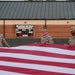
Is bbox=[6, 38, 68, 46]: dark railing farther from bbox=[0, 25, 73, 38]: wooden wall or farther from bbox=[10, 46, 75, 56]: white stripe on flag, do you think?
bbox=[10, 46, 75, 56]: white stripe on flag

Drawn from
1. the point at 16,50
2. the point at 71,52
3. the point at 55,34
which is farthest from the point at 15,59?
the point at 55,34

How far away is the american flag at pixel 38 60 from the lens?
466 cm

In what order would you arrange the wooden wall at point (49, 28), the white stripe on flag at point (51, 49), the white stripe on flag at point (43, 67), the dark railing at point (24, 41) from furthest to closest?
the wooden wall at point (49, 28)
the dark railing at point (24, 41)
the white stripe on flag at point (51, 49)
the white stripe on flag at point (43, 67)

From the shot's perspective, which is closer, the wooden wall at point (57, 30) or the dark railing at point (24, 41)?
the dark railing at point (24, 41)

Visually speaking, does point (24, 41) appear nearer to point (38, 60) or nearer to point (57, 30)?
point (57, 30)

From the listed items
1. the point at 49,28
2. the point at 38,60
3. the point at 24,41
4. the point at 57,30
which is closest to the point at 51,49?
the point at 38,60

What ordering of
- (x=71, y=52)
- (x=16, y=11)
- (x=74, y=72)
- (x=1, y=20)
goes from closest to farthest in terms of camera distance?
(x=74, y=72) → (x=71, y=52) → (x=1, y=20) → (x=16, y=11)

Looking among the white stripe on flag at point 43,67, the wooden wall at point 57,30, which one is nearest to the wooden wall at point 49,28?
the wooden wall at point 57,30

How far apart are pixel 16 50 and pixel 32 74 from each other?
22.9 inches

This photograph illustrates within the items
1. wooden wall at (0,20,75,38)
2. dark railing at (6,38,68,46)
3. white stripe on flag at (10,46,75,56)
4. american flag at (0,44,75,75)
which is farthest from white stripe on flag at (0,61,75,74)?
wooden wall at (0,20,75,38)

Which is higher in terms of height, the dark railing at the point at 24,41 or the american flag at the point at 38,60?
the american flag at the point at 38,60

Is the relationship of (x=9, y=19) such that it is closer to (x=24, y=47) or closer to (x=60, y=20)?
(x=60, y=20)

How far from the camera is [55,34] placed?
28594 mm

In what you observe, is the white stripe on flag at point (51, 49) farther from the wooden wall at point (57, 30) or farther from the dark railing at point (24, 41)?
the wooden wall at point (57, 30)
